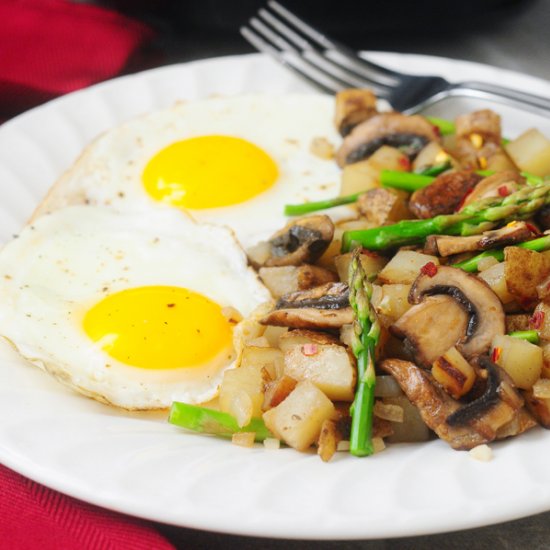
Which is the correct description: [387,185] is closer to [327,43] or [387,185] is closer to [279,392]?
[279,392]

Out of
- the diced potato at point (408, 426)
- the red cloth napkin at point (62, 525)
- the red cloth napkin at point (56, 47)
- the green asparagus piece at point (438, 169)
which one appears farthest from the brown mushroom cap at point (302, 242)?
the red cloth napkin at point (56, 47)

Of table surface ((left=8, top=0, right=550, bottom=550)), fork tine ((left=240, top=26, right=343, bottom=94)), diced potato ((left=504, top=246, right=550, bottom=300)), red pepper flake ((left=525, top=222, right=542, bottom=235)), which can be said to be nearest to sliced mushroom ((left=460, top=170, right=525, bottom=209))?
red pepper flake ((left=525, top=222, right=542, bottom=235))

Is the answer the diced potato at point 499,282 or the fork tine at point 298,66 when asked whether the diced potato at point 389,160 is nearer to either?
the fork tine at point 298,66

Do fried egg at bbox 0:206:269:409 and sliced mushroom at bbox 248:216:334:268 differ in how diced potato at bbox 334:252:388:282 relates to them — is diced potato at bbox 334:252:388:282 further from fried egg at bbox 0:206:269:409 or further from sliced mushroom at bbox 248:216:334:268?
fried egg at bbox 0:206:269:409

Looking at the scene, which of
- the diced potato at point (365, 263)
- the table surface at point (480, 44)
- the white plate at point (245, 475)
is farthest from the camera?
the table surface at point (480, 44)

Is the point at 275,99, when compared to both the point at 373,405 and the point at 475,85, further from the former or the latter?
the point at 373,405

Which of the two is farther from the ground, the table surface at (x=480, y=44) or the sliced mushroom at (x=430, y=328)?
the sliced mushroom at (x=430, y=328)

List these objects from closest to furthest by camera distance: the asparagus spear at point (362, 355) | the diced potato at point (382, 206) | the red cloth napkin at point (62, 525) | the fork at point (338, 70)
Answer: the red cloth napkin at point (62, 525), the asparagus spear at point (362, 355), the diced potato at point (382, 206), the fork at point (338, 70)
